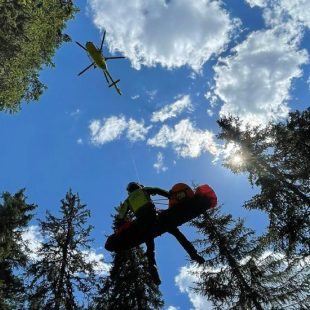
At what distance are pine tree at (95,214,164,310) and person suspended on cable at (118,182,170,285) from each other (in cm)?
898

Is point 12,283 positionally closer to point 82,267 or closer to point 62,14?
point 82,267

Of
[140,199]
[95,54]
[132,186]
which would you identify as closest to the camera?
[140,199]

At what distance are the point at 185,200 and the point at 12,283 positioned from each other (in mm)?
17001

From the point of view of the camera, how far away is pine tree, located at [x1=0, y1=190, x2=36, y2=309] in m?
20.1

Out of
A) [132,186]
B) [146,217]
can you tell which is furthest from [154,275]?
[132,186]

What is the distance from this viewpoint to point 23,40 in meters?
12.9

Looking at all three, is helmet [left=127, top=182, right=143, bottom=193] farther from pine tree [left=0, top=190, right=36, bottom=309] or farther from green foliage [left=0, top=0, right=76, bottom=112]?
pine tree [left=0, top=190, right=36, bottom=309]

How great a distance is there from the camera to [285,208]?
17641mm

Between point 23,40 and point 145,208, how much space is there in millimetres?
7879

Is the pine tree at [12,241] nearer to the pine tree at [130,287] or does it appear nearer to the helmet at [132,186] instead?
the pine tree at [130,287]

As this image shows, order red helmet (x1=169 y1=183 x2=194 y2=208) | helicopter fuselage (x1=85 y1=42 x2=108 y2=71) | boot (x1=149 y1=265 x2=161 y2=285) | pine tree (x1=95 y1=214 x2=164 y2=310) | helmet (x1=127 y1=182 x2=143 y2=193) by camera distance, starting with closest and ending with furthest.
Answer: boot (x1=149 y1=265 x2=161 y2=285), red helmet (x1=169 y1=183 x2=194 y2=208), helmet (x1=127 y1=182 x2=143 y2=193), helicopter fuselage (x1=85 y1=42 x2=108 y2=71), pine tree (x1=95 y1=214 x2=164 y2=310)

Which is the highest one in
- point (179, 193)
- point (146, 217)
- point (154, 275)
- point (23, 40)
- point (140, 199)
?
point (23, 40)

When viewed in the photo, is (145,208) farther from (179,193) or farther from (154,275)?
(154,275)

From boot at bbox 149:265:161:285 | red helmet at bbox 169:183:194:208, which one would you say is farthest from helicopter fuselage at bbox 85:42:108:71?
boot at bbox 149:265:161:285
